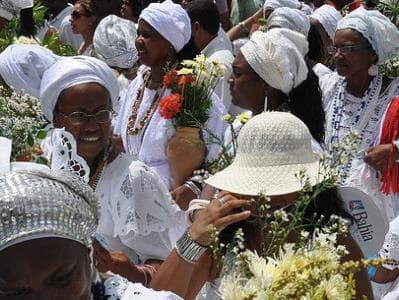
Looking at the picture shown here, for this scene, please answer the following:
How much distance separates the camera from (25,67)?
508 cm

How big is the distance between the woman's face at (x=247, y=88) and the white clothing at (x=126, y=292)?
259 centimetres

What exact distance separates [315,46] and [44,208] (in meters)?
6.55

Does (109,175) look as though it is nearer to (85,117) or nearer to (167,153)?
(85,117)

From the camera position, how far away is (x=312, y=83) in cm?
502

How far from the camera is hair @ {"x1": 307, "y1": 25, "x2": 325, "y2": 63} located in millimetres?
8203

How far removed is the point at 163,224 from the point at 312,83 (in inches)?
52.2

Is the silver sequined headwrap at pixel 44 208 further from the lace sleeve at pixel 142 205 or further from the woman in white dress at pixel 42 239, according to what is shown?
the lace sleeve at pixel 142 205

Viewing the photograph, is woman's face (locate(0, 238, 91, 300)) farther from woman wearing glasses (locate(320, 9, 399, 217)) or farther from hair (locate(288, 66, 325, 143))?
woman wearing glasses (locate(320, 9, 399, 217))

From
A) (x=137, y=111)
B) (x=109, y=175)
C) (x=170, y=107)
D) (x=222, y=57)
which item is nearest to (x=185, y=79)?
(x=170, y=107)

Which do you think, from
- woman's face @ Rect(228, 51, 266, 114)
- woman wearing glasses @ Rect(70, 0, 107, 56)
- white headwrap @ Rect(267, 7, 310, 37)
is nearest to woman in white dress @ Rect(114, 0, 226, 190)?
woman's face @ Rect(228, 51, 266, 114)

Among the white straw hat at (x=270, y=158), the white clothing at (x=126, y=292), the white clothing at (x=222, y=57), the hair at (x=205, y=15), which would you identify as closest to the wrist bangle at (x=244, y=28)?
the white clothing at (x=222, y=57)

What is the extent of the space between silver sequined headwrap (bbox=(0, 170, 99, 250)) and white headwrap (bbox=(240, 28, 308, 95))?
8.98 ft

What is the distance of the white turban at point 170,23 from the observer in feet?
20.7

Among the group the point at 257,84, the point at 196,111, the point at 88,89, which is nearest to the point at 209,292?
the point at 88,89
